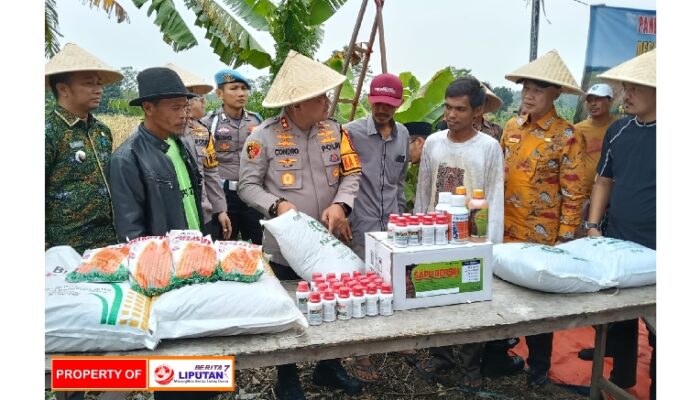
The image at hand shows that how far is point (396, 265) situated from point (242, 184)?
3.57ft

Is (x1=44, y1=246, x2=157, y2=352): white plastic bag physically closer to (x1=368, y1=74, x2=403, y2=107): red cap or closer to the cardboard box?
the cardboard box

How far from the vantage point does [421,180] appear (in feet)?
10.7

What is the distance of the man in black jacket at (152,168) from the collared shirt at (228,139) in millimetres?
1854

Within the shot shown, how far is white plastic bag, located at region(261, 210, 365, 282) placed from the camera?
8.00ft

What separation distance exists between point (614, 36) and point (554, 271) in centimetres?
427

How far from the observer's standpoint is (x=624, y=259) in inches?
98.7

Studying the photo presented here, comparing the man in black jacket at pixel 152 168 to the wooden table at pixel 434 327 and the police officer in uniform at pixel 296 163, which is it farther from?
the wooden table at pixel 434 327

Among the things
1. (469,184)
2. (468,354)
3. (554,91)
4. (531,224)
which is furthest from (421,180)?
(468,354)

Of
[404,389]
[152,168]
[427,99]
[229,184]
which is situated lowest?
[404,389]

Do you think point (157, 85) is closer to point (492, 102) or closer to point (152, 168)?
point (152, 168)

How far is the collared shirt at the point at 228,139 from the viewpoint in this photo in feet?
14.8

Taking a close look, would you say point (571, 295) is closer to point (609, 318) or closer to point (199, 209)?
point (609, 318)

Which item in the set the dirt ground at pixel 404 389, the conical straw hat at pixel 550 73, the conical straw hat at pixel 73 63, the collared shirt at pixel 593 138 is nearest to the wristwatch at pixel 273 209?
the conical straw hat at pixel 73 63

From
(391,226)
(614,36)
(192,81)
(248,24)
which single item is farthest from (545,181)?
(248,24)
